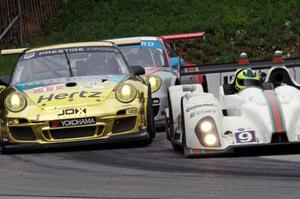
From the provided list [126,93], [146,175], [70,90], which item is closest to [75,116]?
[70,90]

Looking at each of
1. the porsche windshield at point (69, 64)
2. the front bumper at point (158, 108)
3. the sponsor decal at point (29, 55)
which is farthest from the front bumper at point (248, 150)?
the front bumper at point (158, 108)

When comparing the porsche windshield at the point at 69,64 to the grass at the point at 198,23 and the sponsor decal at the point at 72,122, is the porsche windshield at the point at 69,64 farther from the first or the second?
the grass at the point at 198,23

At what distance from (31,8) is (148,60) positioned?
15749mm

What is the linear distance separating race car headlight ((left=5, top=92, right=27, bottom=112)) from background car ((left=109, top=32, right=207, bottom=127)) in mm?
2463

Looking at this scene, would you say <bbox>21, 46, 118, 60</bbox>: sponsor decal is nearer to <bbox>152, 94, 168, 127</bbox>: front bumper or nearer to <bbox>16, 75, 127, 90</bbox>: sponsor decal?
<bbox>16, 75, 127, 90</bbox>: sponsor decal

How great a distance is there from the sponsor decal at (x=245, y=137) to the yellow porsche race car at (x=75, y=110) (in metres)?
1.66

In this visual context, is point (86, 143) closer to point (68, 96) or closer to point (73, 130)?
point (73, 130)

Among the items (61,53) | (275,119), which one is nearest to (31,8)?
(61,53)

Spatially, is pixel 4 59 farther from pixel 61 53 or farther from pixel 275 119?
pixel 275 119

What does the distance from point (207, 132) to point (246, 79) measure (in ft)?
4.94

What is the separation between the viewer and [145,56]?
1522 centimetres

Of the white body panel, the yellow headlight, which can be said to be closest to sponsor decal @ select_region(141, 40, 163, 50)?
the white body panel

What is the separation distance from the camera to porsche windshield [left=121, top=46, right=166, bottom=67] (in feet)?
49.3

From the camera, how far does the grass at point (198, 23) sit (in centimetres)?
2609
